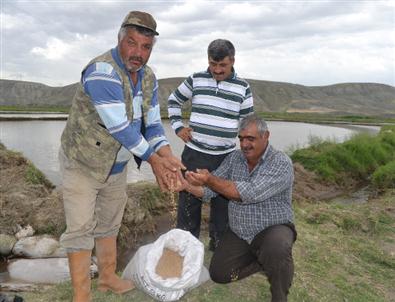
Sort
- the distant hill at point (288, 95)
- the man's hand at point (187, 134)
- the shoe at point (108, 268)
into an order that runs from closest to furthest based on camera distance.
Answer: the shoe at point (108, 268)
the man's hand at point (187, 134)
the distant hill at point (288, 95)

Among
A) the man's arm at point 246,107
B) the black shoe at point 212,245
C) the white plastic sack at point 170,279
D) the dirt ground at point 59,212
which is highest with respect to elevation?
the man's arm at point 246,107

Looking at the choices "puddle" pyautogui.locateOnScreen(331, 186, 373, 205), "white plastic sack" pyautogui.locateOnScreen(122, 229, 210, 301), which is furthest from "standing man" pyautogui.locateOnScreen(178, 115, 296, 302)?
"puddle" pyautogui.locateOnScreen(331, 186, 373, 205)

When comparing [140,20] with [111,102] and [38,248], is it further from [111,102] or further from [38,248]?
[38,248]

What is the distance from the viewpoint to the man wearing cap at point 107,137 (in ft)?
9.71

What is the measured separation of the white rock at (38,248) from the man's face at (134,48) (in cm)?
467

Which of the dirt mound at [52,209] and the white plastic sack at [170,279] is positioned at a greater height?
the white plastic sack at [170,279]

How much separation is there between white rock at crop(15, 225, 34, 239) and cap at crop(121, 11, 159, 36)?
5.41 metres

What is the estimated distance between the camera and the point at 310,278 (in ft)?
14.7

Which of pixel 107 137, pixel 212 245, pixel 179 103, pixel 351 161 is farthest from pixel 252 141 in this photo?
pixel 351 161

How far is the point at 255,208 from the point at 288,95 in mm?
127621

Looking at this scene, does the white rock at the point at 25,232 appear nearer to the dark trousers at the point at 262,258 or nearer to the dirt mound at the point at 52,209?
the dirt mound at the point at 52,209

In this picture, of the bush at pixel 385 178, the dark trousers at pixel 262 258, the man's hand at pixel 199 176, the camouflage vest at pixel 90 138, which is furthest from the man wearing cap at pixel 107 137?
the bush at pixel 385 178

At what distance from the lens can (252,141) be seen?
358cm

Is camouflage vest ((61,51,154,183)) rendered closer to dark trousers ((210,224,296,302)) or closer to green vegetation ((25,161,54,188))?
dark trousers ((210,224,296,302))
